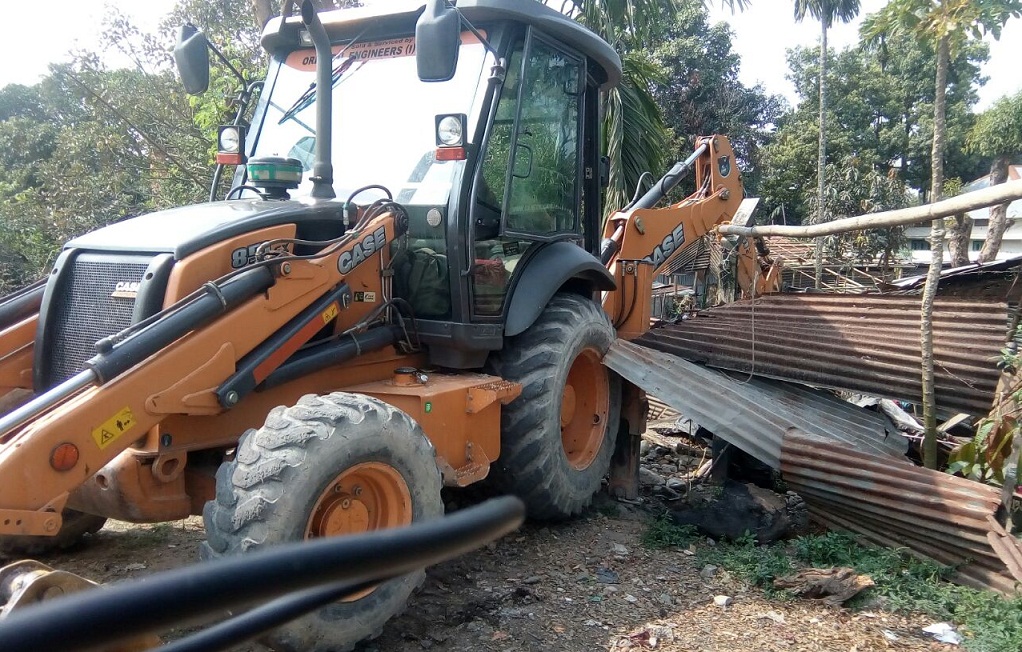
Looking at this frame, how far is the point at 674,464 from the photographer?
6613 mm

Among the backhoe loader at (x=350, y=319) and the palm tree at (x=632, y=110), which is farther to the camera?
the palm tree at (x=632, y=110)

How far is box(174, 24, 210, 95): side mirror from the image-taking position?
14.3 feet

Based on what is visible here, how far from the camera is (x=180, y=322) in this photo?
3.19 metres

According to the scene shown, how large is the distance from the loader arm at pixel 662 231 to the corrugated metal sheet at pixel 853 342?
325 millimetres

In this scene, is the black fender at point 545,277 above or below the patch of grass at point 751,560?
above

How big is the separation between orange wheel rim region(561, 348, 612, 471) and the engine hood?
206cm

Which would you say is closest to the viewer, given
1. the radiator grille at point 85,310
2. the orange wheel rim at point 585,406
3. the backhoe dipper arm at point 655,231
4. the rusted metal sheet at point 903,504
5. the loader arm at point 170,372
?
the loader arm at point 170,372

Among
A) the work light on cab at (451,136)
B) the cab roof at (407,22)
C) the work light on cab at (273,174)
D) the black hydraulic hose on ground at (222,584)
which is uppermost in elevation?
the cab roof at (407,22)

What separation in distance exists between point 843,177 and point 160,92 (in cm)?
2092

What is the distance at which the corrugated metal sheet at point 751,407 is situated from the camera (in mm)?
4930

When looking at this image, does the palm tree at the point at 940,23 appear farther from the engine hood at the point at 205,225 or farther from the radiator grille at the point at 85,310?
the radiator grille at the point at 85,310

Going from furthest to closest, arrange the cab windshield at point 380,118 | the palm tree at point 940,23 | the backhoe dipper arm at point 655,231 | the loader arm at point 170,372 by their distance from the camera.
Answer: the palm tree at point 940,23
the backhoe dipper arm at point 655,231
the cab windshield at point 380,118
the loader arm at point 170,372

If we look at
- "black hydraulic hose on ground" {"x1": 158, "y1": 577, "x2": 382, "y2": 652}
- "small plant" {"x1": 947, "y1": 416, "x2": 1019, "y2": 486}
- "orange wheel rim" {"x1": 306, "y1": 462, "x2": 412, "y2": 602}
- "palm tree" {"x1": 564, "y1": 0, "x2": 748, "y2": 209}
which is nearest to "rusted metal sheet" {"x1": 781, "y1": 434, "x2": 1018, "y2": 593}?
"small plant" {"x1": 947, "y1": 416, "x2": 1019, "y2": 486}

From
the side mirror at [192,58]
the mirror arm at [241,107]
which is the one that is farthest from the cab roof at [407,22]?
the side mirror at [192,58]
